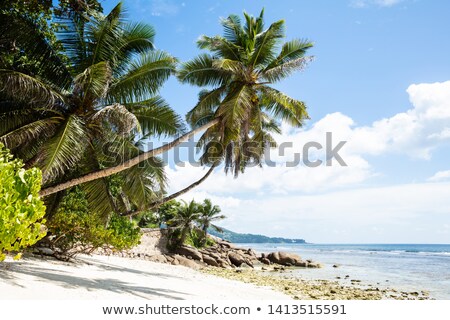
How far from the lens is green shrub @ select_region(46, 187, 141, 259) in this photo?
1312 centimetres

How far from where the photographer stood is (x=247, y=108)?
41.1 feet

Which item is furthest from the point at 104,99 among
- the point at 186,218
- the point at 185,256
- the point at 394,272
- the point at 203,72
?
the point at 394,272

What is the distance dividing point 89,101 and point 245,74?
5.25 meters

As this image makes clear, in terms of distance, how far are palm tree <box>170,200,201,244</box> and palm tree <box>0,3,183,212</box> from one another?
18151 millimetres

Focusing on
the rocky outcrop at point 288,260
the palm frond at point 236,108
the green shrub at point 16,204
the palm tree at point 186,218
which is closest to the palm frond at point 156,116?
the palm frond at point 236,108

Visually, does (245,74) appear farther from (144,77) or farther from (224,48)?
Answer: (144,77)

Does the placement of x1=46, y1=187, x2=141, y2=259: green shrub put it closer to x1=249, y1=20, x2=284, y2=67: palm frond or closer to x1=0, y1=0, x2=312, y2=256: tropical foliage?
x1=0, y1=0, x2=312, y2=256: tropical foliage

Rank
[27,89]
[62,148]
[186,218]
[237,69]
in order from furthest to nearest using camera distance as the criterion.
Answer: [186,218] < [237,69] < [27,89] < [62,148]

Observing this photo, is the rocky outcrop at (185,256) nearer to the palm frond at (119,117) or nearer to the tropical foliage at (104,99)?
the tropical foliage at (104,99)

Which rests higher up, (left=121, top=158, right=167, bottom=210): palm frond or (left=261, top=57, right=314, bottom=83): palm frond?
(left=261, top=57, right=314, bottom=83): palm frond

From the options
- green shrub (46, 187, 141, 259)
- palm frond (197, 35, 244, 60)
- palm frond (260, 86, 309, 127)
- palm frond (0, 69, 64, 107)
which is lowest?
green shrub (46, 187, 141, 259)

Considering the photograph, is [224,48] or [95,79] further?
[224,48]

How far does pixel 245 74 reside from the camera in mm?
13023

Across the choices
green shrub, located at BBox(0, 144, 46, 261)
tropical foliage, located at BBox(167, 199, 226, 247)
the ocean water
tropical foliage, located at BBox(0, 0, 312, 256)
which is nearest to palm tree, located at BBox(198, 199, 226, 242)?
tropical foliage, located at BBox(167, 199, 226, 247)
